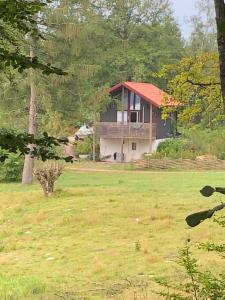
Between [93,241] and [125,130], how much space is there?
3301 cm

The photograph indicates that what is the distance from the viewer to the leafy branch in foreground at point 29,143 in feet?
9.07

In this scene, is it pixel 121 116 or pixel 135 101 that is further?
pixel 121 116

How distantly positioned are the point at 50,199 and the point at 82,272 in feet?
32.1

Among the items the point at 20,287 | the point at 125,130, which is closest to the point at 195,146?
the point at 125,130

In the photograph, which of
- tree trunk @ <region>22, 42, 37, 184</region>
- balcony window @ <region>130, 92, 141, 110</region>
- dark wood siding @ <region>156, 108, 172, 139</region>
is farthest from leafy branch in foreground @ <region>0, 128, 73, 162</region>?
balcony window @ <region>130, 92, 141, 110</region>

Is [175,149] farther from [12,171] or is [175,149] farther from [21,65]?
[21,65]

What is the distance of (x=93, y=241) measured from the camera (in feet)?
42.0

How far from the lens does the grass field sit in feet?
28.7

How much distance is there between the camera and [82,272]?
995cm

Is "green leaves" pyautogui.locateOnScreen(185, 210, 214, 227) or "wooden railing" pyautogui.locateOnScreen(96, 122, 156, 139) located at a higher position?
"wooden railing" pyautogui.locateOnScreen(96, 122, 156, 139)

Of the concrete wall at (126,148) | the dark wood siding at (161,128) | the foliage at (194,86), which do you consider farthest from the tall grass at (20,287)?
the dark wood siding at (161,128)

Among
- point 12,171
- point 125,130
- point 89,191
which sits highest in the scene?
point 125,130

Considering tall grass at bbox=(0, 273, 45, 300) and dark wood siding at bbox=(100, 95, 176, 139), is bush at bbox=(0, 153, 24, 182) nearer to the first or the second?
dark wood siding at bbox=(100, 95, 176, 139)

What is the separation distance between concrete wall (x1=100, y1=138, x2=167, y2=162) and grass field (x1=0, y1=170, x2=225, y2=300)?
24.1 m
